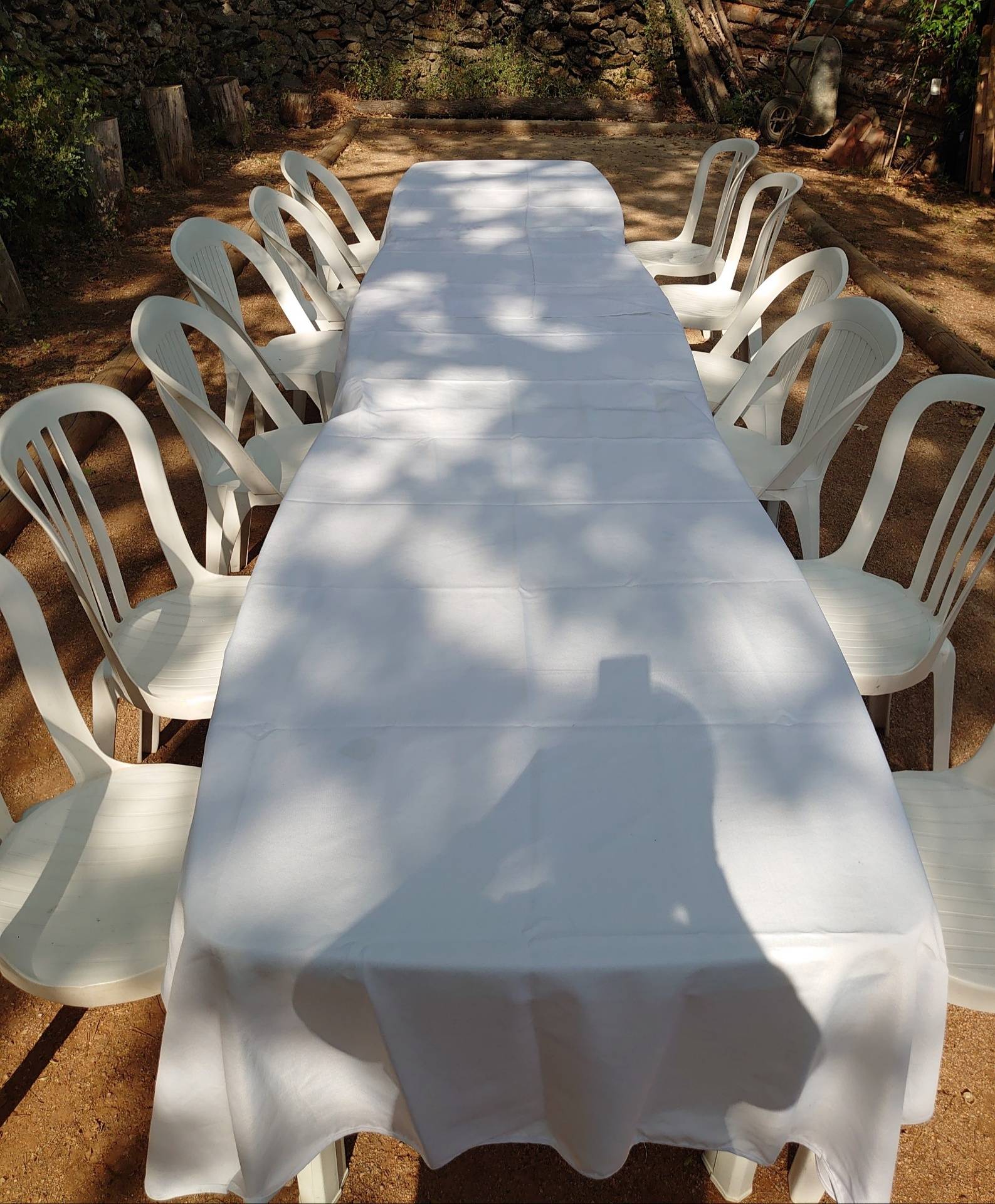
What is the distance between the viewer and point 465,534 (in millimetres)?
1765

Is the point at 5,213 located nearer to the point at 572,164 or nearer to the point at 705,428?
the point at 572,164

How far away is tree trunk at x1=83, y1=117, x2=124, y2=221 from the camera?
18.4 feet

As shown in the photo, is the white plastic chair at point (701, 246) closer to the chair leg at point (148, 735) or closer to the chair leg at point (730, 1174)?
the chair leg at point (148, 735)

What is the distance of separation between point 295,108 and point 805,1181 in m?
9.10

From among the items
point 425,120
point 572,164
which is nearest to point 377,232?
point 572,164

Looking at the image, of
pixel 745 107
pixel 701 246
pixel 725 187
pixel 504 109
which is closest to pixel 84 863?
pixel 701 246

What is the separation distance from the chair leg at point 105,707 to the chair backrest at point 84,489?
0.33 ft

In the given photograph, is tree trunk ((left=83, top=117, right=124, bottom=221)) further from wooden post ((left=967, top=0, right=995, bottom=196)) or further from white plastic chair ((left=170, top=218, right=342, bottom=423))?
wooden post ((left=967, top=0, right=995, bottom=196))

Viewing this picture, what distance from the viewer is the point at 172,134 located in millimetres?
6730

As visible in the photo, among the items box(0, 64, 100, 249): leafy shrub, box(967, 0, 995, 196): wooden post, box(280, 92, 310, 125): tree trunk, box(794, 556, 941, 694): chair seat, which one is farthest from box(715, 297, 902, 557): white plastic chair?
box(280, 92, 310, 125): tree trunk

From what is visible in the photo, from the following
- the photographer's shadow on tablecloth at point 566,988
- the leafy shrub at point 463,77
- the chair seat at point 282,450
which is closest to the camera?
the photographer's shadow on tablecloth at point 566,988

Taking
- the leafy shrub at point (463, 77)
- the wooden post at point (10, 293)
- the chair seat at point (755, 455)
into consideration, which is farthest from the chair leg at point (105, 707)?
the leafy shrub at point (463, 77)

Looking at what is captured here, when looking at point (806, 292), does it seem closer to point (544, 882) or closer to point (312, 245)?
point (312, 245)

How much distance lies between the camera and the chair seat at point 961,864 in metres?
1.46
